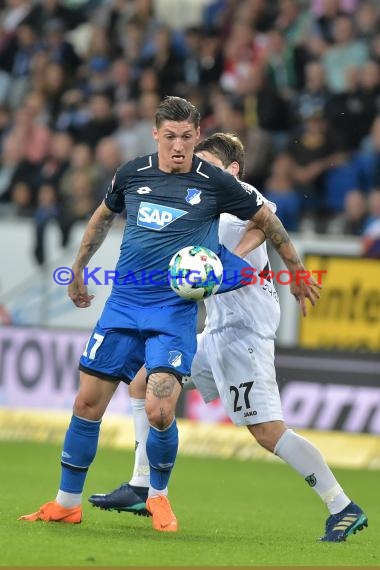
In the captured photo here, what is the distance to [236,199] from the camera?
786 cm

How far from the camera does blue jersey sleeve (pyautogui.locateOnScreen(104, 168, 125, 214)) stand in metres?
7.92

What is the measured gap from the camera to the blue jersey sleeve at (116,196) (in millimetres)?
7917

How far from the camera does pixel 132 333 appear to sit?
7777mm

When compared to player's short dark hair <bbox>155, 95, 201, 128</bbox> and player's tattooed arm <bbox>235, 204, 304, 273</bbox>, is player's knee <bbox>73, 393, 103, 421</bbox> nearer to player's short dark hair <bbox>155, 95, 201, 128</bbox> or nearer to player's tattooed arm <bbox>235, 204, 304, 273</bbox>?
player's tattooed arm <bbox>235, 204, 304, 273</bbox>

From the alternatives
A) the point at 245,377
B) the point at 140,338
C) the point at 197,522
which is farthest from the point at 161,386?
the point at 197,522

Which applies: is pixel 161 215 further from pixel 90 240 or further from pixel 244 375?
pixel 244 375

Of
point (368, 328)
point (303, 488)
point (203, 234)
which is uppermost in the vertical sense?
point (203, 234)

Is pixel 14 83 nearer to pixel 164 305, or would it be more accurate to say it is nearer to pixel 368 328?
pixel 368 328

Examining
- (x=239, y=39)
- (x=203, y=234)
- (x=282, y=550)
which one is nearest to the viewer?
(x=282, y=550)

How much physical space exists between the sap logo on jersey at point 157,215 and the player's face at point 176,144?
0.79ft

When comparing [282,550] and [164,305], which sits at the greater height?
[164,305]

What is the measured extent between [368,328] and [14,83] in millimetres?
7492

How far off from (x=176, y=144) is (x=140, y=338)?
3.79 feet

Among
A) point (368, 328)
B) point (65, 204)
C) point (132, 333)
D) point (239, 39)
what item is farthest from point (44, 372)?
point (132, 333)
